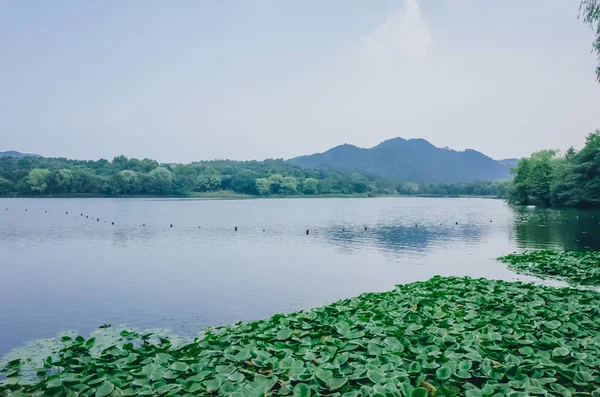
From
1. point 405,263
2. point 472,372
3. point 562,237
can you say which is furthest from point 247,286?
point 562,237

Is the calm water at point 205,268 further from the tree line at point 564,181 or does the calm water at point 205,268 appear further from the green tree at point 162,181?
the green tree at point 162,181

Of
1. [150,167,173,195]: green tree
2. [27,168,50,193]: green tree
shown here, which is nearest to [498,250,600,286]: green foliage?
[27,168,50,193]: green tree

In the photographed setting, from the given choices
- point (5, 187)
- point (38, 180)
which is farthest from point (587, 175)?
point (5, 187)

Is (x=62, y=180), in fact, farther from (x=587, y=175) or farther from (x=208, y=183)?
(x=587, y=175)

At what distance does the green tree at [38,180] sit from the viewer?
87625 millimetres

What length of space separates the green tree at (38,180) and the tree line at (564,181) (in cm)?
8999

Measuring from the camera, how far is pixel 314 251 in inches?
848

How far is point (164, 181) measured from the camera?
10600cm

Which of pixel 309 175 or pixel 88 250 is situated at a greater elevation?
pixel 309 175

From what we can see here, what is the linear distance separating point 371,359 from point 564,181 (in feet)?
201

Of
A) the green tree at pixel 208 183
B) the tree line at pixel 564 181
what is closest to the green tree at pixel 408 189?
the green tree at pixel 208 183

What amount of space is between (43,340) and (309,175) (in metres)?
142

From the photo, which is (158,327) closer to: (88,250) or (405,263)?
(405,263)

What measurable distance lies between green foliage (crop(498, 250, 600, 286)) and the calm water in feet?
2.83
